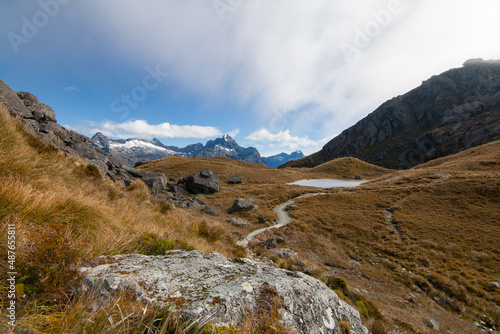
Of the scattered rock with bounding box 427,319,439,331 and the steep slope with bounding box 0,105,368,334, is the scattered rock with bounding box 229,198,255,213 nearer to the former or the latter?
the scattered rock with bounding box 427,319,439,331

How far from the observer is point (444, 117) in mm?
160125

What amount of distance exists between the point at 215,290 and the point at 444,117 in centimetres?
23949

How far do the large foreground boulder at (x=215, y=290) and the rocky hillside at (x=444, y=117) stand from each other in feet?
610

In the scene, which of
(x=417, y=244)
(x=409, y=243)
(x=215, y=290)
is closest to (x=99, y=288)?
(x=215, y=290)

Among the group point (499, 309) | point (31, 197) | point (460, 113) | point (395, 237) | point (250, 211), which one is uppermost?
point (460, 113)

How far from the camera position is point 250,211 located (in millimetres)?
26359

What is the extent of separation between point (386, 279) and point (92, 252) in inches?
701

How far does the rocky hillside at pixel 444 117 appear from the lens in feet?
435

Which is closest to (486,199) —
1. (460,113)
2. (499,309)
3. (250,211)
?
(499,309)

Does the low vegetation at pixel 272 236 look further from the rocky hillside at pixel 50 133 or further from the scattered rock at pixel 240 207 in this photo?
the rocky hillside at pixel 50 133

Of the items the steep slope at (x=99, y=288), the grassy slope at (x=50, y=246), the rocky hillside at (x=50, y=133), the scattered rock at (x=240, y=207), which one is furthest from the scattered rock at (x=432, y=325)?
the scattered rock at (x=240, y=207)

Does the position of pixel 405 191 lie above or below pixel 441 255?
above

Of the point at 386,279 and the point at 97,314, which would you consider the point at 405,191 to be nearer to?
the point at 386,279

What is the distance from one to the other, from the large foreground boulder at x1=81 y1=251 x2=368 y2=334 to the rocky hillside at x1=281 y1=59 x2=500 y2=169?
610ft
